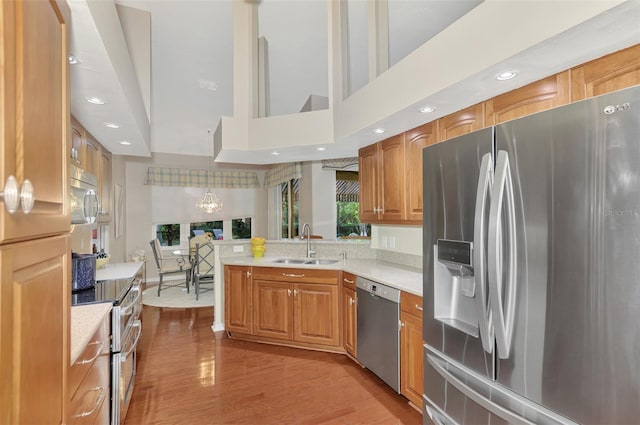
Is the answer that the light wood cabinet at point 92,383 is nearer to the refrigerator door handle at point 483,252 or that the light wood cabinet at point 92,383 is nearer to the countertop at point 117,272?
the countertop at point 117,272

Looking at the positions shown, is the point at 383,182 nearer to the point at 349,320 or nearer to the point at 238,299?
the point at 349,320

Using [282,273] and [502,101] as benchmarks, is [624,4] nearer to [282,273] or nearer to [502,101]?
[502,101]

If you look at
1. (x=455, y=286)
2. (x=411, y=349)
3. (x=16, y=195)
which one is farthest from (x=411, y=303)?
(x=16, y=195)

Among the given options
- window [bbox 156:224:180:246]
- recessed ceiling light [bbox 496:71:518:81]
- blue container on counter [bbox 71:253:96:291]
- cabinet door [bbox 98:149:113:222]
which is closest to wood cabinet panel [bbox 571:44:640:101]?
recessed ceiling light [bbox 496:71:518:81]

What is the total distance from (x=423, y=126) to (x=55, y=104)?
7.71 ft

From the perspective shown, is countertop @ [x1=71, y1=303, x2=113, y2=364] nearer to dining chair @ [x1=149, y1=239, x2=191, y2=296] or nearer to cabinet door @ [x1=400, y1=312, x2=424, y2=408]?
cabinet door @ [x1=400, y1=312, x2=424, y2=408]

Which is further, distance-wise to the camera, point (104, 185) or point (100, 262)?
point (104, 185)

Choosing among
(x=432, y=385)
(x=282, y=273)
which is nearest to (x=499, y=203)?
(x=432, y=385)

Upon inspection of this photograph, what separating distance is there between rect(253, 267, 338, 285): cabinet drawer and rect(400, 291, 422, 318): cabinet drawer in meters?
0.97

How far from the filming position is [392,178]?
2.94 meters

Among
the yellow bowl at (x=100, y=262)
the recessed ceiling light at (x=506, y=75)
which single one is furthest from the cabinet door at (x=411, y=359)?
the yellow bowl at (x=100, y=262)

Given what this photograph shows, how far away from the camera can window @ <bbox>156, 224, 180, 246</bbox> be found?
705 cm

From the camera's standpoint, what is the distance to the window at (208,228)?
7.32m

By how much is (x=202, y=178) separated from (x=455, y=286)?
6.54 m
